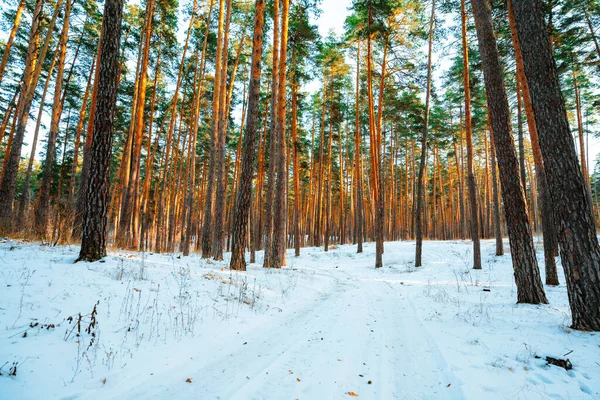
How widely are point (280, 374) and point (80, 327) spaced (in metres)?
2.46

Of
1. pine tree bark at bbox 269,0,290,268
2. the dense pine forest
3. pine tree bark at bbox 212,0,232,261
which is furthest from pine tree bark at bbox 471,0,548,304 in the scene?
pine tree bark at bbox 212,0,232,261

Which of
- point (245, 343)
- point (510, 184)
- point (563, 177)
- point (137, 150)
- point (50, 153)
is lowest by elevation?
point (245, 343)

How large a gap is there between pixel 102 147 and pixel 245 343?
5162mm

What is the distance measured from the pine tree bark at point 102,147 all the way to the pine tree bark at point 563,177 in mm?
8076

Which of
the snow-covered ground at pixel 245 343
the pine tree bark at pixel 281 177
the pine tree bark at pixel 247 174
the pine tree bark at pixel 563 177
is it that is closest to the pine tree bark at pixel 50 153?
the snow-covered ground at pixel 245 343

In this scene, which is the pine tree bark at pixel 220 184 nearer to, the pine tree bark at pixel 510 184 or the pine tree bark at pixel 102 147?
the pine tree bark at pixel 102 147

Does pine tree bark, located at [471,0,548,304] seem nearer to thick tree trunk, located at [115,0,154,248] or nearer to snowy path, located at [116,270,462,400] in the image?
snowy path, located at [116,270,462,400]

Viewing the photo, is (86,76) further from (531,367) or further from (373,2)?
(531,367)

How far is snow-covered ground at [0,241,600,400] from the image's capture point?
2453mm

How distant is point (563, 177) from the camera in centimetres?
392

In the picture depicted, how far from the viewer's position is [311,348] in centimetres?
343

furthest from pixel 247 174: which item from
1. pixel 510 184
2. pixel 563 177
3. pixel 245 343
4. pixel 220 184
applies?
pixel 563 177

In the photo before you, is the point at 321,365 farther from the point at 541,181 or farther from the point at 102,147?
the point at 541,181

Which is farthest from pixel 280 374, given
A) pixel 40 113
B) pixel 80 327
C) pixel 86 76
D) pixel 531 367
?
pixel 40 113
